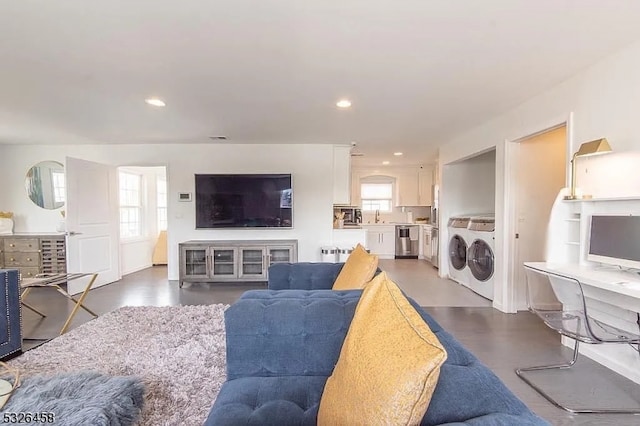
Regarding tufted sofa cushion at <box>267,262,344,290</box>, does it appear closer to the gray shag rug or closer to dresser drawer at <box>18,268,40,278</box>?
the gray shag rug

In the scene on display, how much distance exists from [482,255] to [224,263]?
3.81 meters

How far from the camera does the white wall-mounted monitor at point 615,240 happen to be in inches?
85.5

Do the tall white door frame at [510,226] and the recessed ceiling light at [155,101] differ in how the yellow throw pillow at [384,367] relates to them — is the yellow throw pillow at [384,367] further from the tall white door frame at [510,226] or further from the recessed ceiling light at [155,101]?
the tall white door frame at [510,226]

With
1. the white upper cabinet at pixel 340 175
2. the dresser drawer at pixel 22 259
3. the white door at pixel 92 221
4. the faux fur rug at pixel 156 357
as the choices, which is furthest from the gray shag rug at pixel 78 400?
the white upper cabinet at pixel 340 175

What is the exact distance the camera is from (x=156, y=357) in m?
2.54

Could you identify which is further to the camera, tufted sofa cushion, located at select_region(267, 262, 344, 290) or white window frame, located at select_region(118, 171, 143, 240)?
white window frame, located at select_region(118, 171, 143, 240)

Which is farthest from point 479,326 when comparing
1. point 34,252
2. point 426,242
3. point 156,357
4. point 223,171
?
point 34,252

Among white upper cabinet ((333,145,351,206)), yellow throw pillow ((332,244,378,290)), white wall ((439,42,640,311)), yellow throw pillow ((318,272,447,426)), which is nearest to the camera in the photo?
yellow throw pillow ((318,272,447,426))

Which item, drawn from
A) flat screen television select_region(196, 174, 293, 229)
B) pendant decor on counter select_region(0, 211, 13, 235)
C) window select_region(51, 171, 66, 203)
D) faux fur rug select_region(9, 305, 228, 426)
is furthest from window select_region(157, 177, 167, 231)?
faux fur rug select_region(9, 305, 228, 426)

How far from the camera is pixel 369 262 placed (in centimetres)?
229

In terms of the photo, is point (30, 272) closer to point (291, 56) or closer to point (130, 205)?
point (130, 205)

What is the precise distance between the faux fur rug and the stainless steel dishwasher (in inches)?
219

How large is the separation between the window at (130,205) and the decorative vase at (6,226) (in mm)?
1552

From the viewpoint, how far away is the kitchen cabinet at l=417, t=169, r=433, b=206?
855cm
